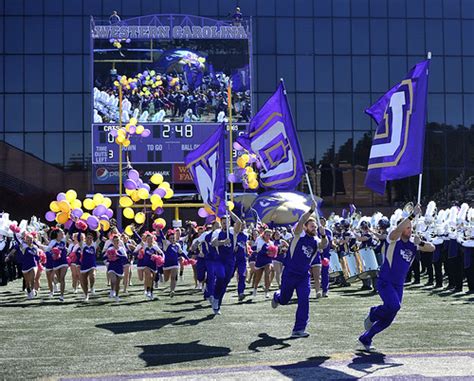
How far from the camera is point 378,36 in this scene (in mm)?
50031

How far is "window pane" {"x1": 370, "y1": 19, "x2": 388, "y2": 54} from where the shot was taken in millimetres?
49938

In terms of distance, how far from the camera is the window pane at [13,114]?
157 feet

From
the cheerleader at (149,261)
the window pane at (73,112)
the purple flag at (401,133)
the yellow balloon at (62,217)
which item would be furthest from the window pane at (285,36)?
the purple flag at (401,133)

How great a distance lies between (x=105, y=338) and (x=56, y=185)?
36.1 m

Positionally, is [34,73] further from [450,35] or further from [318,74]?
[450,35]

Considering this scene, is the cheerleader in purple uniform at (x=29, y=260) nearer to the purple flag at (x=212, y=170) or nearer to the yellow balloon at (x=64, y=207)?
the yellow balloon at (x=64, y=207)

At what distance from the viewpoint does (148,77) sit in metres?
38.6

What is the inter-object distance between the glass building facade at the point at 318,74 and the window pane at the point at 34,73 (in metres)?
0.06

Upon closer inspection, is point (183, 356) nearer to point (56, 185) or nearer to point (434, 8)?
point (56, 185)

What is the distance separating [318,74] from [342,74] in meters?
1.41

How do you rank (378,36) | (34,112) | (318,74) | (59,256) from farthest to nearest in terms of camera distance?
(378,36)
(318,74)
(34,112)
(59,256)

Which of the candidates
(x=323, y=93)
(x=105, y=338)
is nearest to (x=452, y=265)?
(x=105, y=338)

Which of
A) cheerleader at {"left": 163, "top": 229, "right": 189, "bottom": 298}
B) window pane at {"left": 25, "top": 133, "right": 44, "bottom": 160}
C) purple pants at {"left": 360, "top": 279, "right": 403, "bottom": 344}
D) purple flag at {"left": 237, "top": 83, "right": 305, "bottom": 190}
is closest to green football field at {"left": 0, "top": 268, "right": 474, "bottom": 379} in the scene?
purple pants at {"left": 360, "top": 279, "right": 403, "bottom": 344}

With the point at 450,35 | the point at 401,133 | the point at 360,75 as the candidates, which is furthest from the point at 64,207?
the point at 450,35
